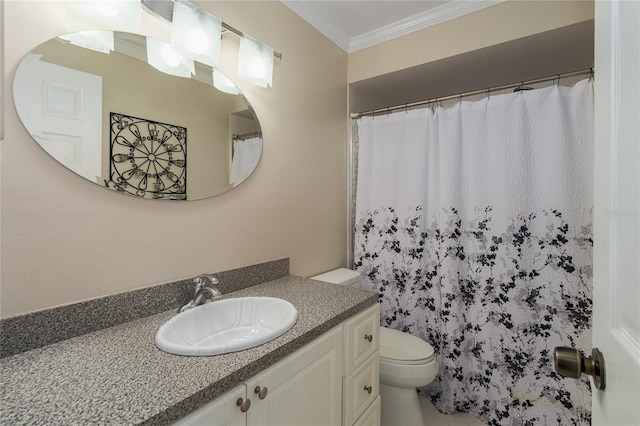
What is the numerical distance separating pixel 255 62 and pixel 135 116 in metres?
0.64

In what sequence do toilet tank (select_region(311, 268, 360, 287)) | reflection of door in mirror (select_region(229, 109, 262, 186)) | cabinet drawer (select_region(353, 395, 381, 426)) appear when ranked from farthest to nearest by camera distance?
1. toilet tank (select_region(311, 268, 360, 287))
2. reflection of door in mirror (select_region(229, 109, 262, 186))
3. cabinet drawer (select_region(353, 395, 381, 426))

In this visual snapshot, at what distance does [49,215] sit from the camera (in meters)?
0.87

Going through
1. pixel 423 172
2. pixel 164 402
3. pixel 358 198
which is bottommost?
pixel 164 402

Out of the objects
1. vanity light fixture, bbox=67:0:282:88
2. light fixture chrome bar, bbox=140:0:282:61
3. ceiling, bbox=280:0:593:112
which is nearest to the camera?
vanity light fixture, bbox=67:0:282:88

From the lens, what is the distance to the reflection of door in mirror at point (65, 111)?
2.77ft

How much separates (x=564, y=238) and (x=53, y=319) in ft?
6.94

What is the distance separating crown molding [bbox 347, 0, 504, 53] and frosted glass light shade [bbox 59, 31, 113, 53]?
5.19 feet

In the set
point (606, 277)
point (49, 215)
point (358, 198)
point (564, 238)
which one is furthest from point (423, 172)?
point (49, 215)

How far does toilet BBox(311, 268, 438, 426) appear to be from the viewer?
146cm

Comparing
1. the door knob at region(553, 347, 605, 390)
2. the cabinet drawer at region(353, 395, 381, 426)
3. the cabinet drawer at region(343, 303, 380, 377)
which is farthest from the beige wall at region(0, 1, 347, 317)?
→ the door knob at region(553, 347, 605, 390)

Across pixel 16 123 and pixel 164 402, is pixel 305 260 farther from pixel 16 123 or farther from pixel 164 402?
pixel 16 123

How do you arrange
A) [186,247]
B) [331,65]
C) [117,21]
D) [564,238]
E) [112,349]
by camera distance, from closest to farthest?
[112,349], [117,21], [186,247], [564,238], [331,65]


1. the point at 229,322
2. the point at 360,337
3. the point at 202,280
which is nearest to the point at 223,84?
the point at 202,280

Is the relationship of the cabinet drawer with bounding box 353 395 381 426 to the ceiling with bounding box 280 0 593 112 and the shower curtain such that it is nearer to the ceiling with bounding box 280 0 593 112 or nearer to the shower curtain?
the shower curtain
